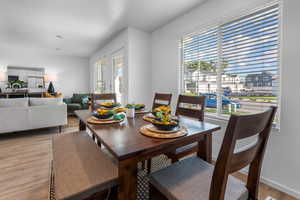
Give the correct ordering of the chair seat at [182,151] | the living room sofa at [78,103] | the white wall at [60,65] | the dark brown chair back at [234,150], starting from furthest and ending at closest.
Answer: the white wall at [60,65], the living room sofa at [78,103], the chair seat at [182,151], the dark brown chair back at [234,150]

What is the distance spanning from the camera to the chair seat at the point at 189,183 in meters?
0.76

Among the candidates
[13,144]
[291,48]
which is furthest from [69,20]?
[291,48]

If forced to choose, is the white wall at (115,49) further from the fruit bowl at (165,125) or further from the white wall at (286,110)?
the fruit bowl at (165,125)

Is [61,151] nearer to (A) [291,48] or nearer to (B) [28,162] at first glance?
(B) [28,162]

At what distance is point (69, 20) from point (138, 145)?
3183 mm

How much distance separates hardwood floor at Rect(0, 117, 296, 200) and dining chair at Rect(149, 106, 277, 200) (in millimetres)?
939

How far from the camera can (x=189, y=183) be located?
2.76 feet

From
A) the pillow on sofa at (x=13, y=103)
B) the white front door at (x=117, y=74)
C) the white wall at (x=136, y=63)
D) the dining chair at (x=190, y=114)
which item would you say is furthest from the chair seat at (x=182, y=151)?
the pillow on sofa at (x=13, y=103)

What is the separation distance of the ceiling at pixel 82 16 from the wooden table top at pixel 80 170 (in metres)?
2.20

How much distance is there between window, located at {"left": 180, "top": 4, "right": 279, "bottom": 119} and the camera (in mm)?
1586

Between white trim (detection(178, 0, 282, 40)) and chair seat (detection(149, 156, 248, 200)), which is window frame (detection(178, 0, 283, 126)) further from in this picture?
chair seat (detection(149, 156, 248, 200))

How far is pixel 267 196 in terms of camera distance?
1409mm

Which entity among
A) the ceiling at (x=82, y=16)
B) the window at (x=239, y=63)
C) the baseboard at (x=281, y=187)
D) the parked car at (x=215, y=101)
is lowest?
the baseboard at (x=281, y=187)

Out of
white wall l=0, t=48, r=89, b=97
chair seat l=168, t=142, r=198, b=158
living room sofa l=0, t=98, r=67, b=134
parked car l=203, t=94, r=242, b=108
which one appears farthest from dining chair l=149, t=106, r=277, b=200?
white wall l=0, t=48, r=89, b=97
